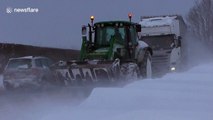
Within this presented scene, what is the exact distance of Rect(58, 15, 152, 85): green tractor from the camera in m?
13.6

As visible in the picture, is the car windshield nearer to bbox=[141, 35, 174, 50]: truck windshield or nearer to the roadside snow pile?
bbox=[141, 35, 174, 50]: truck windshield

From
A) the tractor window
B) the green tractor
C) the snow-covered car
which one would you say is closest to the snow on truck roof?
the green tractor

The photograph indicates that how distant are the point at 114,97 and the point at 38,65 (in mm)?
9744

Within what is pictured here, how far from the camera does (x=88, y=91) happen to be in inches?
555

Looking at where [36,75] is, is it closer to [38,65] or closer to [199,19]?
[38,65]

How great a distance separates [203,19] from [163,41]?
4245 centimetres

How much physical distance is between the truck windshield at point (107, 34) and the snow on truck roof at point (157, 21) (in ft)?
22.5

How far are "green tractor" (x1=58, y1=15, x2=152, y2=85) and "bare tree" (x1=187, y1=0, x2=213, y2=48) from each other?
43538 mm

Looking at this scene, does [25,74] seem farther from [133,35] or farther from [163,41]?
[163,41]

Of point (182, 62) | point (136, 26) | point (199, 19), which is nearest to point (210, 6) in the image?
point (199, 19)

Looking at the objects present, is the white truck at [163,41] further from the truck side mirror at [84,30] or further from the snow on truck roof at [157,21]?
the truck side mirror at [84,30]

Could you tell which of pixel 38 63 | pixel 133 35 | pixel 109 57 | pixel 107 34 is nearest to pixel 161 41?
pixel 133 35

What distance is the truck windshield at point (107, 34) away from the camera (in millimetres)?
15453

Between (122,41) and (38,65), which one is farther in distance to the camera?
(38,65)
